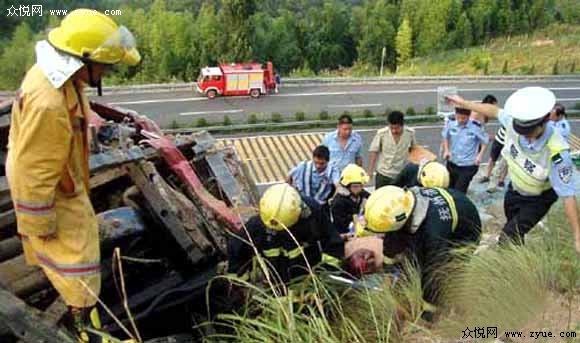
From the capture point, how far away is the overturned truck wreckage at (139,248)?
3482 millimetres

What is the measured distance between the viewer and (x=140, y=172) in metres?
4.17

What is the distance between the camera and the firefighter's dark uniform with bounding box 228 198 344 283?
13.2 ft

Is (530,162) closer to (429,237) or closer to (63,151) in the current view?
(429,237)

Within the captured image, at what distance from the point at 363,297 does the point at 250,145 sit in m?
17.4

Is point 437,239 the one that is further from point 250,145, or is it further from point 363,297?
point 250,145

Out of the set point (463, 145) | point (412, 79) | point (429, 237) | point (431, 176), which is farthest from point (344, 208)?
point (412, 79)

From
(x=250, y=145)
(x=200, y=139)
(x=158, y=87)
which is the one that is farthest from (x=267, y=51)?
(x=200, y=139)

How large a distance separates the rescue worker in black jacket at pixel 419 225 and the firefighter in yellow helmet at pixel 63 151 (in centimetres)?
154

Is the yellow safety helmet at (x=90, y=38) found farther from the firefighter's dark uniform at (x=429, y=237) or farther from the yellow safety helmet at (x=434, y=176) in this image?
the yellow safety helmet at (x=434, y=176)

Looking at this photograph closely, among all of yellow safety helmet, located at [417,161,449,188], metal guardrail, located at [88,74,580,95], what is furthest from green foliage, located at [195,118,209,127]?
yellow safety helmet, located at [417,161,449,188]

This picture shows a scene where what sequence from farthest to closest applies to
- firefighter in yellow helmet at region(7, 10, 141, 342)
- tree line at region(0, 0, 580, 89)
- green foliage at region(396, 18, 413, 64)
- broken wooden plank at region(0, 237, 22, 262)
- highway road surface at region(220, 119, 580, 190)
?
green foliage at region(396, 18, 413, 64), tree line at region(0, 0, 580, 89), highway road surface at region(220, 119, 580, 190), broken wooden plank at region(0, 237, 22, 262), firefighter in yellow helmet at region(7, 10, 141, 342)

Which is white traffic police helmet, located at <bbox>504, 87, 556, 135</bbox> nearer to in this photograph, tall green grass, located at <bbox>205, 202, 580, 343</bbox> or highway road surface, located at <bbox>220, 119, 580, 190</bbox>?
tall green grass, located at <bbox>205, 202, 580, 343</bbox>

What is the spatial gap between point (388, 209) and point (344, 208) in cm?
168

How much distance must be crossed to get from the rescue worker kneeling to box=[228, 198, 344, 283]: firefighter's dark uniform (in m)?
0.32
